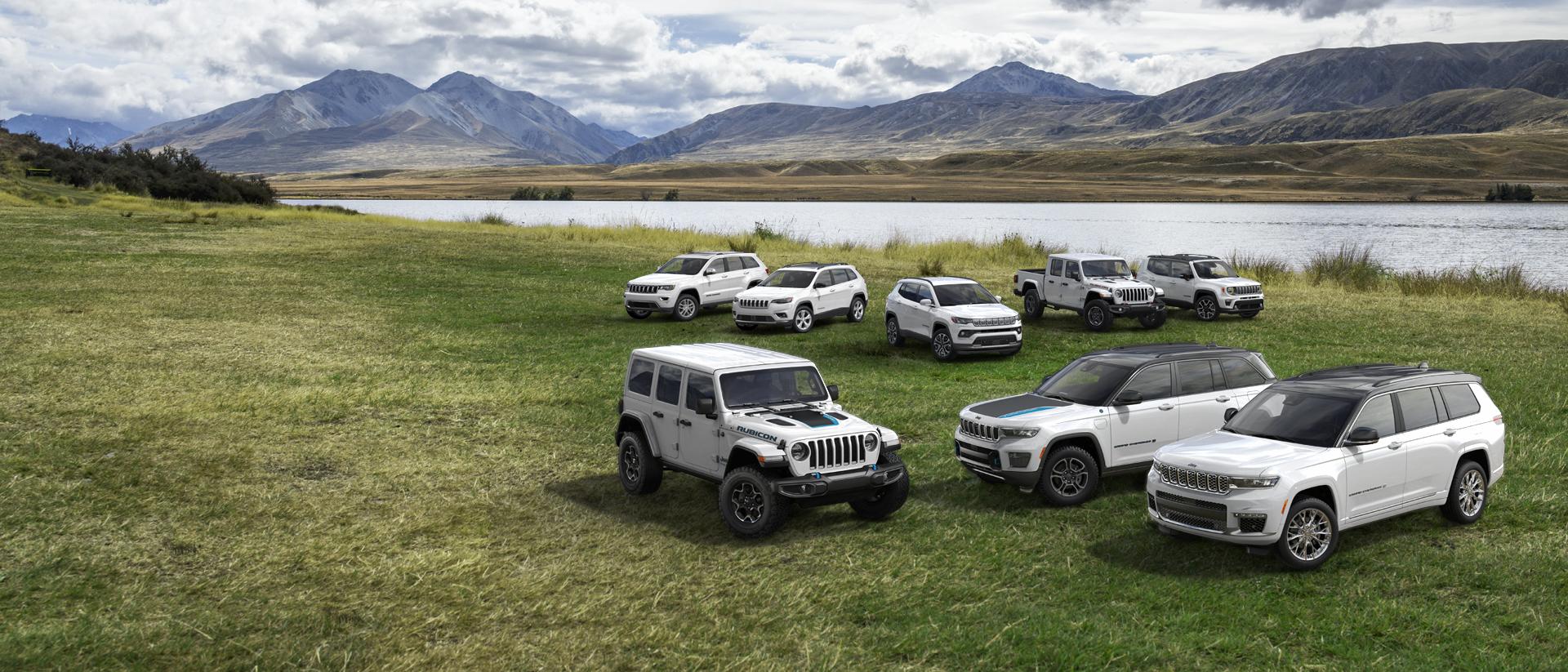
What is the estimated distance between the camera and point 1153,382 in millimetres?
12680

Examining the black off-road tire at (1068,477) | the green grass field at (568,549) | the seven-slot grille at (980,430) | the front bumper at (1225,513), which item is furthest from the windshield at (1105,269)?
the front bumper at (1225,513)

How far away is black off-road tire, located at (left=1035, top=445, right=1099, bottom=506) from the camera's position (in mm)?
11789

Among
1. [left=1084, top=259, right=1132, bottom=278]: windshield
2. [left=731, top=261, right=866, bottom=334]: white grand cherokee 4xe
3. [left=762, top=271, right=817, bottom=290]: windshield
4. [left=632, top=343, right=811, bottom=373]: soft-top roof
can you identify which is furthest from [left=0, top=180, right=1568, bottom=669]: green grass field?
[left=1084, top=259, right=1132, bottom=278]: windshield

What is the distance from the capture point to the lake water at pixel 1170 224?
59625 millimetres

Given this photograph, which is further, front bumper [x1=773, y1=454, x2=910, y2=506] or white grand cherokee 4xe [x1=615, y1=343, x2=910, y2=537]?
white grand cherokee 4xe [x1=615, y1=343, x2=910, y2=537]

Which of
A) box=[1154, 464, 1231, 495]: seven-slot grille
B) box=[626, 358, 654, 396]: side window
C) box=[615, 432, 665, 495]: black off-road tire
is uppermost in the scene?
box=[626, 358, 654, 396]: side window

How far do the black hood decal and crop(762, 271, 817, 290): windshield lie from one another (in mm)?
14699

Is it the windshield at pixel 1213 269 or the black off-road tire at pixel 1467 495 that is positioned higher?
the windshield at pixel 1213 269

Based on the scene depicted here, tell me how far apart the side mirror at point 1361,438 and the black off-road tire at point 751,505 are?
218 inches

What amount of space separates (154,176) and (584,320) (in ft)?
203

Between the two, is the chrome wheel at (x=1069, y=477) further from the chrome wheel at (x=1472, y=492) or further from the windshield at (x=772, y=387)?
the chrome wheel at (x=1472, y=492)

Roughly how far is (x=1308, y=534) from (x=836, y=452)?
457 cm

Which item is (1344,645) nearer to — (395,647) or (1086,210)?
(395,647)

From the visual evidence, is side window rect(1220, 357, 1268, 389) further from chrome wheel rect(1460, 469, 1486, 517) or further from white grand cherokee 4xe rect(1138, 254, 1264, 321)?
white grand cherokee 4xe rect(1138, 254, 1264, 321)
